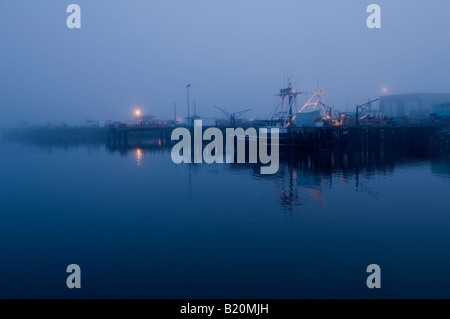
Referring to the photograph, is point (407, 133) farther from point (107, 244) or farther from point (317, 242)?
point (107, 244)

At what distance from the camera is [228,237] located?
11812mm

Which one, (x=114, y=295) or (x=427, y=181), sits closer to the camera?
(x=114, y=295)

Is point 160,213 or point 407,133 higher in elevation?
point 407,133

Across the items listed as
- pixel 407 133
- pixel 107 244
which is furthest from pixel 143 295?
pixel 407 133

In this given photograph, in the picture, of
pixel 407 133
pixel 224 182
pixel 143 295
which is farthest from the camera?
pixel 407 133

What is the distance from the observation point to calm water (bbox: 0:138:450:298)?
8.69 m

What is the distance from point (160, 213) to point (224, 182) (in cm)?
745

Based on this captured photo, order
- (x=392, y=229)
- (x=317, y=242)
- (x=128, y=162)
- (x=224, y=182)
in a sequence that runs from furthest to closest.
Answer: (x=128, y=162) < (x=224, y=182) < (x=392, y=229) < (x=317, y=242)

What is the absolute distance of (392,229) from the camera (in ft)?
40.7

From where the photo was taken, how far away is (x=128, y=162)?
107 ft

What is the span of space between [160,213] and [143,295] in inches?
267

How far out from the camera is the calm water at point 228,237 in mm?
8688
